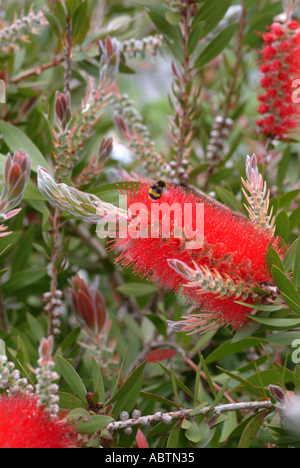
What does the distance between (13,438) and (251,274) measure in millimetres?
326

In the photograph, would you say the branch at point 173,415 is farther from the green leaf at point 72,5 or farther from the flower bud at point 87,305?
the green leaf at point 72,5

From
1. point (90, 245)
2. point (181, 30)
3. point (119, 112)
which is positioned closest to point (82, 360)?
point (90, 245)

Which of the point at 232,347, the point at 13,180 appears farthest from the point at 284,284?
the point at 13,180

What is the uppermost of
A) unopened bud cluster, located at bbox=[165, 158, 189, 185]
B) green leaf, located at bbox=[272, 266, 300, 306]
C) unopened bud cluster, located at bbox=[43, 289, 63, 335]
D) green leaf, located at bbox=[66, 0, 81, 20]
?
green leaf, located at bbox=[66, 0, 81, 20]

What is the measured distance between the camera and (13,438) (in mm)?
424

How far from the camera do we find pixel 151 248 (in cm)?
48

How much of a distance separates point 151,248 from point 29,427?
9.7 inches

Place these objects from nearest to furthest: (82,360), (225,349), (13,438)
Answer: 1. (13,438)
2. (225,349)
3. (82,360)

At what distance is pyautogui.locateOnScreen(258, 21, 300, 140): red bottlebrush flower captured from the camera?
70 centimetres

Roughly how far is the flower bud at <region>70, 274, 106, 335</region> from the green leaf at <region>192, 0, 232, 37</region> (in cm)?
52

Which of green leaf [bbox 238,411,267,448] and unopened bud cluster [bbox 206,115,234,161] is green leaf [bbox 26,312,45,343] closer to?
green leaf [bbox 238,411,267,448]

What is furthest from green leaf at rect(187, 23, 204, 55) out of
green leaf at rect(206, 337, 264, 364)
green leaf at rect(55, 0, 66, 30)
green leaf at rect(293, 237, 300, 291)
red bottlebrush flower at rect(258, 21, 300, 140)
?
green leaf at rect(206, 337, 264, 364)

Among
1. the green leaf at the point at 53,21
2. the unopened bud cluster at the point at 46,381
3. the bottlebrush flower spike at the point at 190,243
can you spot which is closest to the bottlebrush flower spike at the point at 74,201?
the bottlebrush flower spike at the point at 190,243
